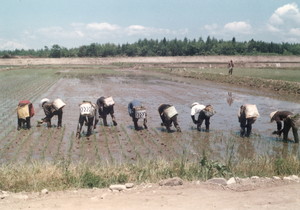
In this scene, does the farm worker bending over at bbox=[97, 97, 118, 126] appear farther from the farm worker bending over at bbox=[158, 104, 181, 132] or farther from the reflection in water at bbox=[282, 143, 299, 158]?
the reflection in water at bbox=[282, 143, 299, 158]

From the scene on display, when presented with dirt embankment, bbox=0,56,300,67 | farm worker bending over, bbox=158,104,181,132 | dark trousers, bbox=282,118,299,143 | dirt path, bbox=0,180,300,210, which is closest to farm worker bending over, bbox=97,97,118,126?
farm worker bending over, bbox=158,104,181,132

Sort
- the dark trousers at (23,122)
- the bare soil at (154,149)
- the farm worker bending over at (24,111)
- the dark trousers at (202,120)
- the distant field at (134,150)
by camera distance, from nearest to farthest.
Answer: the bare soil at (154,149)
the distant field at (134,150)
the farm worker bending over at (24,111)
the dark trousers at (202,120)
the dark trousers at (23,122)

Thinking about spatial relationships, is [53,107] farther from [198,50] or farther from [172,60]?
[198,50]

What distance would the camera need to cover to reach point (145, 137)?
458 inches

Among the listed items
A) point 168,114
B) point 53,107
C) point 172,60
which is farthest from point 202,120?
point 172,60

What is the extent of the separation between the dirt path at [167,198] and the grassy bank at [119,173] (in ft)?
1.38

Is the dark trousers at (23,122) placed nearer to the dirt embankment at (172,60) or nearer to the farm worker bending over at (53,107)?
the farm worker bending over at (53,107)

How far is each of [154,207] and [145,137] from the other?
6.13m

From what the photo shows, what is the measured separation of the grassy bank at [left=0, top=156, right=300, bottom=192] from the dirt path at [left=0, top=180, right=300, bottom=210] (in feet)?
1.38

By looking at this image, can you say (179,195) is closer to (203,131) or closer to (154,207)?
(154,207)

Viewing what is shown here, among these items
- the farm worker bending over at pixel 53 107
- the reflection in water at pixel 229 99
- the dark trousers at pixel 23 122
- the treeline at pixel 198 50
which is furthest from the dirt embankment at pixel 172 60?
the dark trousers at pixel 23 122

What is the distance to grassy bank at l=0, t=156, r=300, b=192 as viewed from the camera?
659 centimetres

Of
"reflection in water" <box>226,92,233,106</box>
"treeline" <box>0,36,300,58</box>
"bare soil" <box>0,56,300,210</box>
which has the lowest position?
"bare soil" <box>0,56,300,210</box>

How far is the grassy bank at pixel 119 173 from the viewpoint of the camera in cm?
659
